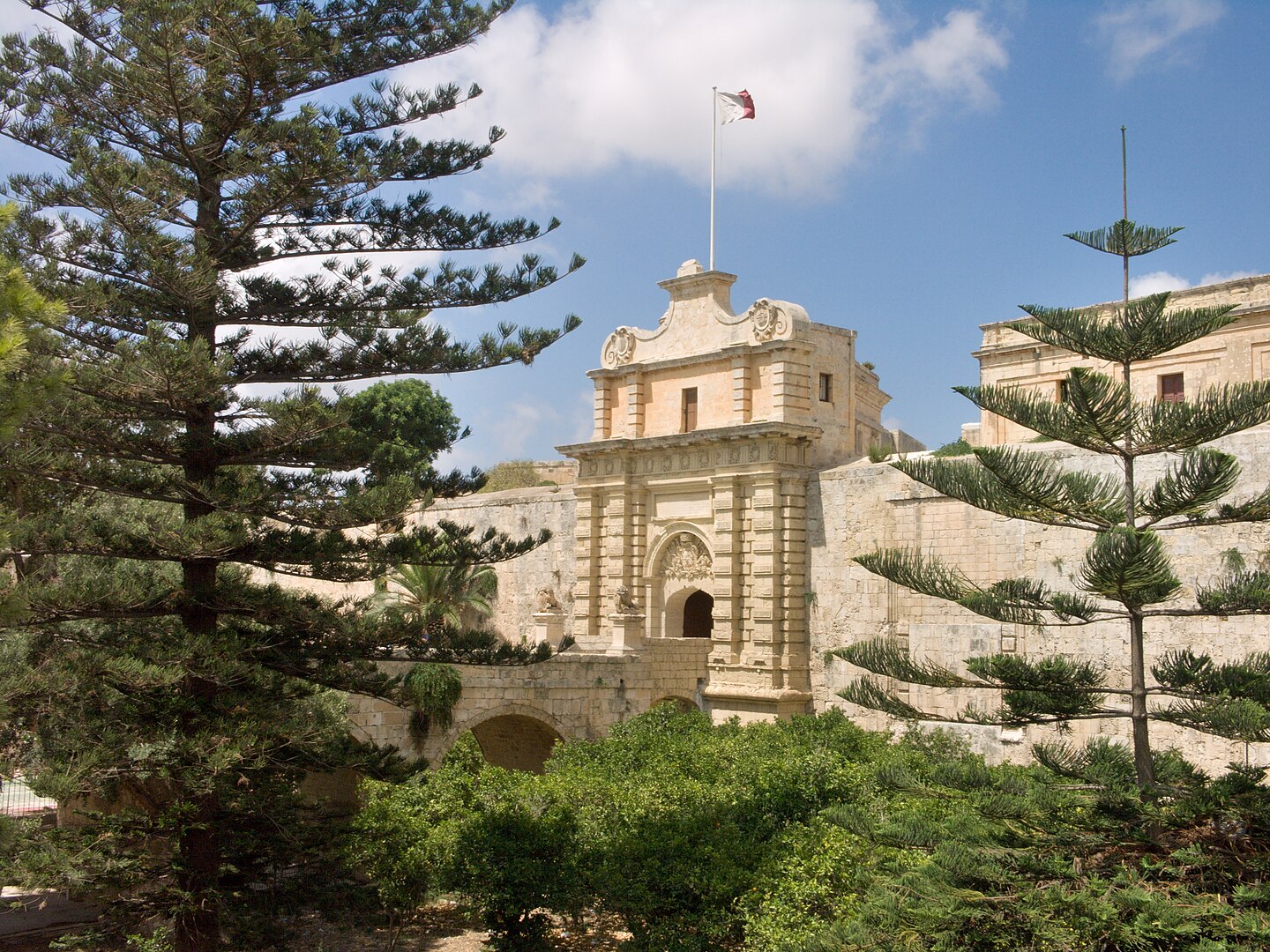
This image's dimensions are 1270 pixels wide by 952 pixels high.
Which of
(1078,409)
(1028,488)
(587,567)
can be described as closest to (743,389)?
(587,567)

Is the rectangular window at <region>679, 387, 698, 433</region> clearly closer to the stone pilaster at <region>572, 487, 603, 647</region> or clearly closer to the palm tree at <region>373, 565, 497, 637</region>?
the stone pilaster at <region>572, 487, 603, 647</region>

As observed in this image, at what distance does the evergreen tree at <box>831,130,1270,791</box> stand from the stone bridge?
7.54m

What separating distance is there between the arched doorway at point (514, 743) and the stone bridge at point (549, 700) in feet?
0.04

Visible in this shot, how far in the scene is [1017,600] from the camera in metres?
7.47

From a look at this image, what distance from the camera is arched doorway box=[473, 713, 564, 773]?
18.4 m

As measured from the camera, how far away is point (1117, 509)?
23.5ft

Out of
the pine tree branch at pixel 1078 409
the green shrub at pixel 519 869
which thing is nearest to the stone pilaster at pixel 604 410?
the green shrub at pixel 519 869

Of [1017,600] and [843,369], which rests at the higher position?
[843,369]

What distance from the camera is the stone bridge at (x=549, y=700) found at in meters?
14.9

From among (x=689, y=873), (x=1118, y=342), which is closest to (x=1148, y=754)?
(x=1118, y=342)

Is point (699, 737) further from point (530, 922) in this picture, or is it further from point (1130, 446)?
point (1130, 446)

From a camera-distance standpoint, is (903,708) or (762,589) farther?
(762,589)

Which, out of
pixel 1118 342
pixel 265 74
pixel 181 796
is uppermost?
Answer: pixel 265 74

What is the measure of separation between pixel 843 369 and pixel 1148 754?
12.2 meters
